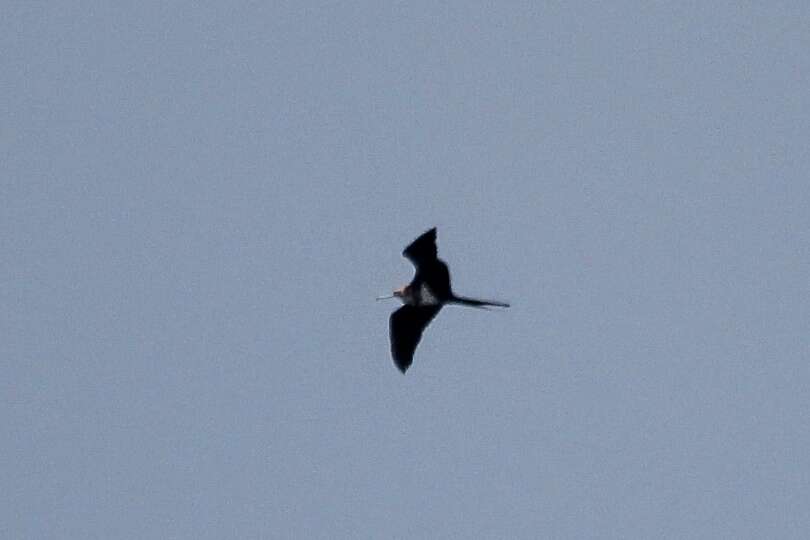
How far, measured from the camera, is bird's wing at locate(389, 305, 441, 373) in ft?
58.5

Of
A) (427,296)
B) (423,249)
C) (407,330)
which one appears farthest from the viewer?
(407,330)

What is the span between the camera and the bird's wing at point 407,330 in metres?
17.8

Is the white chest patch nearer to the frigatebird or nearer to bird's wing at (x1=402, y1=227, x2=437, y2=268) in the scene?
the frigatebird

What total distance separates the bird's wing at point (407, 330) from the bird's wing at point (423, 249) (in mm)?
1341

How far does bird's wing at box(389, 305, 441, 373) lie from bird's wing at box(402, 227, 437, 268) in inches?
52.8

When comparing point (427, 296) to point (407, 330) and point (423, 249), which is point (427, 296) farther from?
point (423, 249)

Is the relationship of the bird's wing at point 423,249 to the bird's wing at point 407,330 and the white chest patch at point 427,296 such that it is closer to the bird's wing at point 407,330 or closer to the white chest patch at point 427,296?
the white chest patch at point 427,296

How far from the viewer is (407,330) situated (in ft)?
58.6

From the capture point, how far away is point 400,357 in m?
17.8

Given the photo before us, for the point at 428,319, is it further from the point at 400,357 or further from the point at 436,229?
the point at 436,229

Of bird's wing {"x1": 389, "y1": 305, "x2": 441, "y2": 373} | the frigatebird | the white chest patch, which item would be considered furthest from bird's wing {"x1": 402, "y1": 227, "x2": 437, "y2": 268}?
bird's wing {"x1": 389, "y1": 305, "x2": 441, "y2": 373}

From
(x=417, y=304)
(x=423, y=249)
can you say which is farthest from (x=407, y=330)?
(x=423, y=249)

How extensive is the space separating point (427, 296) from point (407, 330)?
0.65 m

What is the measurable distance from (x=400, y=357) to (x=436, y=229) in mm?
2497
